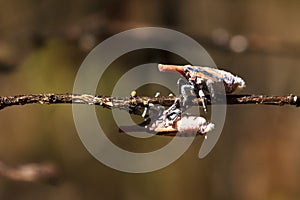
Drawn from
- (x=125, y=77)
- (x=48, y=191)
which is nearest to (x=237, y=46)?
(x=125, y=77)

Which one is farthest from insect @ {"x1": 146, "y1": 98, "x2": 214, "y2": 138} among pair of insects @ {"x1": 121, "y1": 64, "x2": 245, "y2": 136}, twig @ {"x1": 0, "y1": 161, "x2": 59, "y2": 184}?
twig @ {"x1": 0, "y1": 161, "x2": 59, "y2": 184}

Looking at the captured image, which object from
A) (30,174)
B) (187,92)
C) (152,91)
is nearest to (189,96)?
(187,92)

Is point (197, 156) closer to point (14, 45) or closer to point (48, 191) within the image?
point (48, 191)

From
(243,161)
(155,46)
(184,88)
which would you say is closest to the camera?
(184,88)

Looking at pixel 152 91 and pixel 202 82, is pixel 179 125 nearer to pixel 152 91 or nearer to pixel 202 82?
pixel 202 82

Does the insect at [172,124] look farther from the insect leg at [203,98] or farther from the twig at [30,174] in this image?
the twig at [30,174]

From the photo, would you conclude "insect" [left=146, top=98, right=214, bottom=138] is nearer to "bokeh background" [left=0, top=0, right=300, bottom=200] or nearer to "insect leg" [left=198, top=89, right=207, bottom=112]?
"insect leg" [left=198, top=89, right=207, bottom=112]
